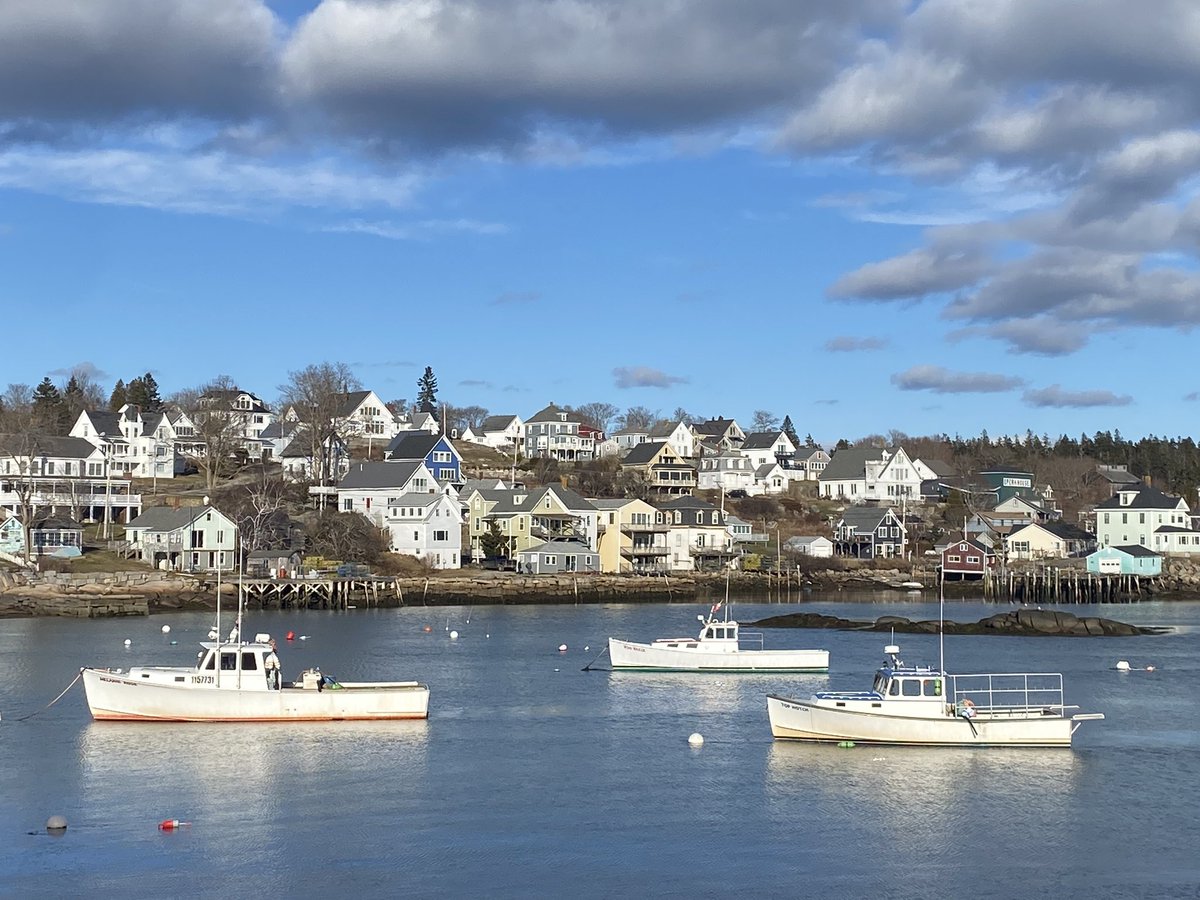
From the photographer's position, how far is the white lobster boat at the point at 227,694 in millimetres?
40031

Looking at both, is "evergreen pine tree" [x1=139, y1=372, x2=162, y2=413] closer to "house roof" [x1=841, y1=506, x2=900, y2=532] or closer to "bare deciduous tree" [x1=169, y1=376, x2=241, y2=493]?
"bare deciduous tree" [x1=169, y1=376, x2=241, y2=493]

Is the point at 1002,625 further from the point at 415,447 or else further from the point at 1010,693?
the point at 415,447

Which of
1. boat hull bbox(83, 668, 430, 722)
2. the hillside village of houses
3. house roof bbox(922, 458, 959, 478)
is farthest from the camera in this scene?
house roof bbox(922, 458, 959, 478)

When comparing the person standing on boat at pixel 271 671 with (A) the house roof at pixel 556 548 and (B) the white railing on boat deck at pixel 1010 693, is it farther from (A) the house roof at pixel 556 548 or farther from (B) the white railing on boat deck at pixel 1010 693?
(A) the house roof at pixel 556 548

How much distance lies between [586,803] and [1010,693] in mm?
21580

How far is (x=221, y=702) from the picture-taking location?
4012 centimetres

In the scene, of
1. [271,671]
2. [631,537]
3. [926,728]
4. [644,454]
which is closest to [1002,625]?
[926,728]

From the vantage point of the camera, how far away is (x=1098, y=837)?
2981cm

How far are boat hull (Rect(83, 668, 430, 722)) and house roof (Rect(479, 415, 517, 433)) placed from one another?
13175 centimetres

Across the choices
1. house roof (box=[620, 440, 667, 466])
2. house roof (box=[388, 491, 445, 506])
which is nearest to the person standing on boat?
house roof (box=[388, 491, 445, 506])

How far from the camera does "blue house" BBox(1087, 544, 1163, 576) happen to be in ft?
385

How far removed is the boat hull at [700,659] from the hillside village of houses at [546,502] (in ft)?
141

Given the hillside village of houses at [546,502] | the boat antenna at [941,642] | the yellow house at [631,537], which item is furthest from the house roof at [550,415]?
the boat antenna at [941,642]

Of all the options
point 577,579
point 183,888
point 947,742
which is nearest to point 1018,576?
point 577,579
